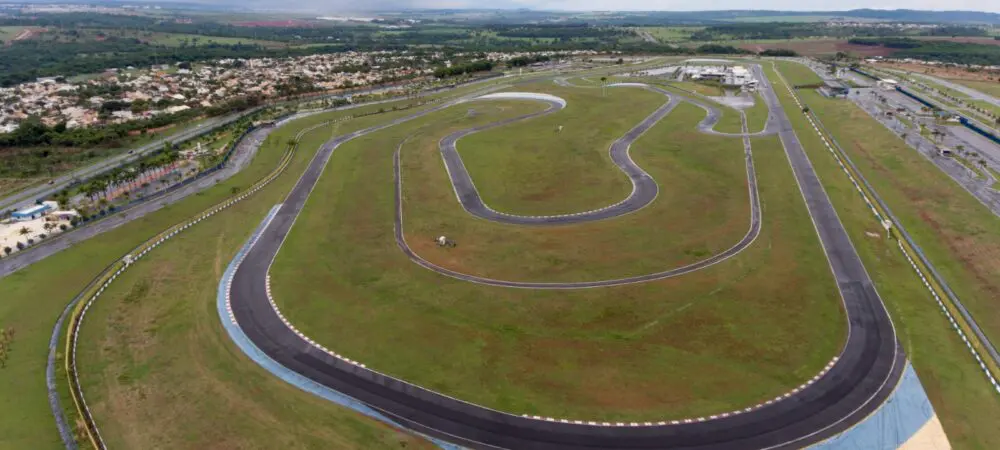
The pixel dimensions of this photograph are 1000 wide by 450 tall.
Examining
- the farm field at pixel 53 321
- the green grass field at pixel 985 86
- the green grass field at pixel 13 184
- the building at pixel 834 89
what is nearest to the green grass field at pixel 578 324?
the farm field at pixel 53 321

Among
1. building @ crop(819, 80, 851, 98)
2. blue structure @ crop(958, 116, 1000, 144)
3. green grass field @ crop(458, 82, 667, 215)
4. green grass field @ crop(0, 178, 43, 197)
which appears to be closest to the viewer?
green grass field @ crop(458, 82, 667, 215)

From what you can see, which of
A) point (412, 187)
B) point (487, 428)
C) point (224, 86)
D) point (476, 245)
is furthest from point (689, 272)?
point (224, 86)

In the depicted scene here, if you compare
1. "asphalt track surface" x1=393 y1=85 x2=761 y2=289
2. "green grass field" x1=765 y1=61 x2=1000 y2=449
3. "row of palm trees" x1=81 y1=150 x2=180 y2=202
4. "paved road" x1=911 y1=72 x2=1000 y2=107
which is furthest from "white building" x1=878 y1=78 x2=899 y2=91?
"row of palm trees" x1=81 y1=150 x2=180 y2=202

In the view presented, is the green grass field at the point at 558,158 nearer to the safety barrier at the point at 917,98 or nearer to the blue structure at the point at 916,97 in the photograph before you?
the safety barrier at the point at 917,98

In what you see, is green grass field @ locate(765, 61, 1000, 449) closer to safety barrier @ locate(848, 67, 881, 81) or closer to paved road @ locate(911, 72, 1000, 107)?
paved road @ locate(911, 72, 1000, 107)

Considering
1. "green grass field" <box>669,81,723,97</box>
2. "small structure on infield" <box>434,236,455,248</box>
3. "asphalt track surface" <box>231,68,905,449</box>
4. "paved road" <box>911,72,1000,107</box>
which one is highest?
"paved road" <box>911,72,1000,107</box>

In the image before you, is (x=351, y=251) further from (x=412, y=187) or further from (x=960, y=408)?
(x=960, y=408)
